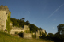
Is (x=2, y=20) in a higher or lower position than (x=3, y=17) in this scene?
lower

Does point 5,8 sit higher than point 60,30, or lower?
higher

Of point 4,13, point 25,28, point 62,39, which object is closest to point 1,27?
point 4,13

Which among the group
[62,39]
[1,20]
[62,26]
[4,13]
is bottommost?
[62,39]

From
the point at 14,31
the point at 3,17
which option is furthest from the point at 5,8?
the point at 14,31

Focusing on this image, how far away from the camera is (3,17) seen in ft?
55.8

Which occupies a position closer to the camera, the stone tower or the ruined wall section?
the ruined wall section

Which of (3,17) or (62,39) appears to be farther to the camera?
(62,39)

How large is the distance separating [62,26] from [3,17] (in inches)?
885

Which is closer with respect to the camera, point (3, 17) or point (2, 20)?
point (2, 20)

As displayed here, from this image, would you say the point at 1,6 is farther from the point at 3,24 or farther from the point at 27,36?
the point at 27,36

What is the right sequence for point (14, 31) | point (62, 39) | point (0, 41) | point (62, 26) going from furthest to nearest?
point (62, 26) < point (14, 31) < point (62, 39) < point (0, 41)

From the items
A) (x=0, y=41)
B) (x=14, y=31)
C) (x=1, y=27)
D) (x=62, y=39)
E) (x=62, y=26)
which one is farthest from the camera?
(x=62, y=26)

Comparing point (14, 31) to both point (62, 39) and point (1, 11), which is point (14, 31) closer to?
point (1, 11)

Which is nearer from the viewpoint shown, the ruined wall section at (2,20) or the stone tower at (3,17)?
the ruined wall section at (2,20)
